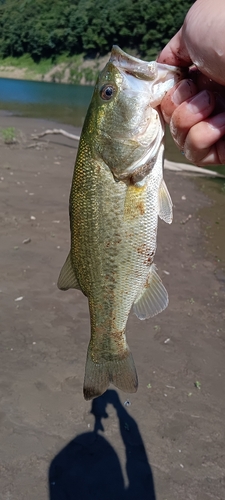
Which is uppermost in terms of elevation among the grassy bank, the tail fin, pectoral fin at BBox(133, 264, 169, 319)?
pectoral fin at BBox(133, 264, 169, 319)

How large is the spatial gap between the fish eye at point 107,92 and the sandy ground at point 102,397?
3259 mm

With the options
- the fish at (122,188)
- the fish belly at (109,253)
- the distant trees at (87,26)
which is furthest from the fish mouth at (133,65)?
the distant trees at (87,26)

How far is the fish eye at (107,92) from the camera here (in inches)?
93.8

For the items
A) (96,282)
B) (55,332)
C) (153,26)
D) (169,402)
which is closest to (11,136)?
(55,332)

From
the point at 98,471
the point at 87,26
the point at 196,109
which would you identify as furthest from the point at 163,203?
the point at 87,26

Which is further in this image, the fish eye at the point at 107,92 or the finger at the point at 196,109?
the fish eye at the point at 107,92

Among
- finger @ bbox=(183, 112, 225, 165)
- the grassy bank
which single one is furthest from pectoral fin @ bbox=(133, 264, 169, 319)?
the grassy bank

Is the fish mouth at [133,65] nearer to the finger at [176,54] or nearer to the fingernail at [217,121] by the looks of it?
the finger at [176,54]

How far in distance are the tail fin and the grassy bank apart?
7411 centimetres

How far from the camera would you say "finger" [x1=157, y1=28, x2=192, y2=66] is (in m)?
2.31

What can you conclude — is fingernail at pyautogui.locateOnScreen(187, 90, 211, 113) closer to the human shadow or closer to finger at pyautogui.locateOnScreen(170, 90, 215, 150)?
finger at pyautogui.locateOnScreen(170, 90, 215, 150)

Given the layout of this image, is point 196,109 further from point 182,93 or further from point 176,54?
point 176,54

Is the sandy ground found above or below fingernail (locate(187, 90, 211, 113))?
below

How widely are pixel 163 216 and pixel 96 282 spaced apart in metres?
0.53
